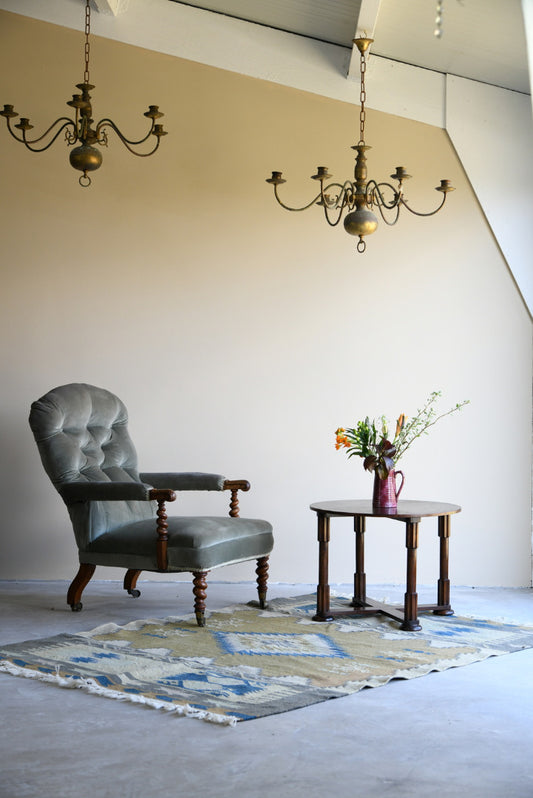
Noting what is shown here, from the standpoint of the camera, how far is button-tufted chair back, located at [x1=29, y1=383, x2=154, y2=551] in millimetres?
4525

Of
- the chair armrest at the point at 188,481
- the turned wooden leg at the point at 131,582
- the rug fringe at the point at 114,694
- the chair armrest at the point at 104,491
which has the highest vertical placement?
the chair armrest at the point at 188,481

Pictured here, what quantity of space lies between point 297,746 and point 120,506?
2.25 metres

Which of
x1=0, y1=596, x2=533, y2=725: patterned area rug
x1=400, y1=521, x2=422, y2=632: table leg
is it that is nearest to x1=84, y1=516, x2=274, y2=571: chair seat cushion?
x1=0, y1=596, x2=533, y2=725: patterned area rug

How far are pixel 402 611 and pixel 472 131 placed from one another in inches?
113

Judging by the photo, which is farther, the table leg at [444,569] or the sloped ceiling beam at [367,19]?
the sloped ceiling beam at [367,19]

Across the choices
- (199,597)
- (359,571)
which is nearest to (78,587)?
(199,597)

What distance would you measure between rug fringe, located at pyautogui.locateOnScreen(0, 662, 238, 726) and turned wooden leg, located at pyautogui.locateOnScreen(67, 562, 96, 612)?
1.05 m

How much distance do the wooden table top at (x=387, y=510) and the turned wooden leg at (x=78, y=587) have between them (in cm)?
115

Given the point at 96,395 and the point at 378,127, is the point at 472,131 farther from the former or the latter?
the point at 96,395

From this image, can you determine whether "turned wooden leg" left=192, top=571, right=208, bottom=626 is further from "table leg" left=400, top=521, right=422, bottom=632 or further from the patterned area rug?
"table leg" left=400, top=521, right=422, bottom=632

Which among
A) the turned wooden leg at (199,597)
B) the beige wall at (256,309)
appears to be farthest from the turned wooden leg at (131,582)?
the turned wooden leg at (199,597)

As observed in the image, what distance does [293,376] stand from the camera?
549cm

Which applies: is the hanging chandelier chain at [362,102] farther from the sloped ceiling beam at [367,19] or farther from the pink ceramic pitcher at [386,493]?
the pink ceramic pitcher at [386,493]

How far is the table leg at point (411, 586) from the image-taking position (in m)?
4.14
